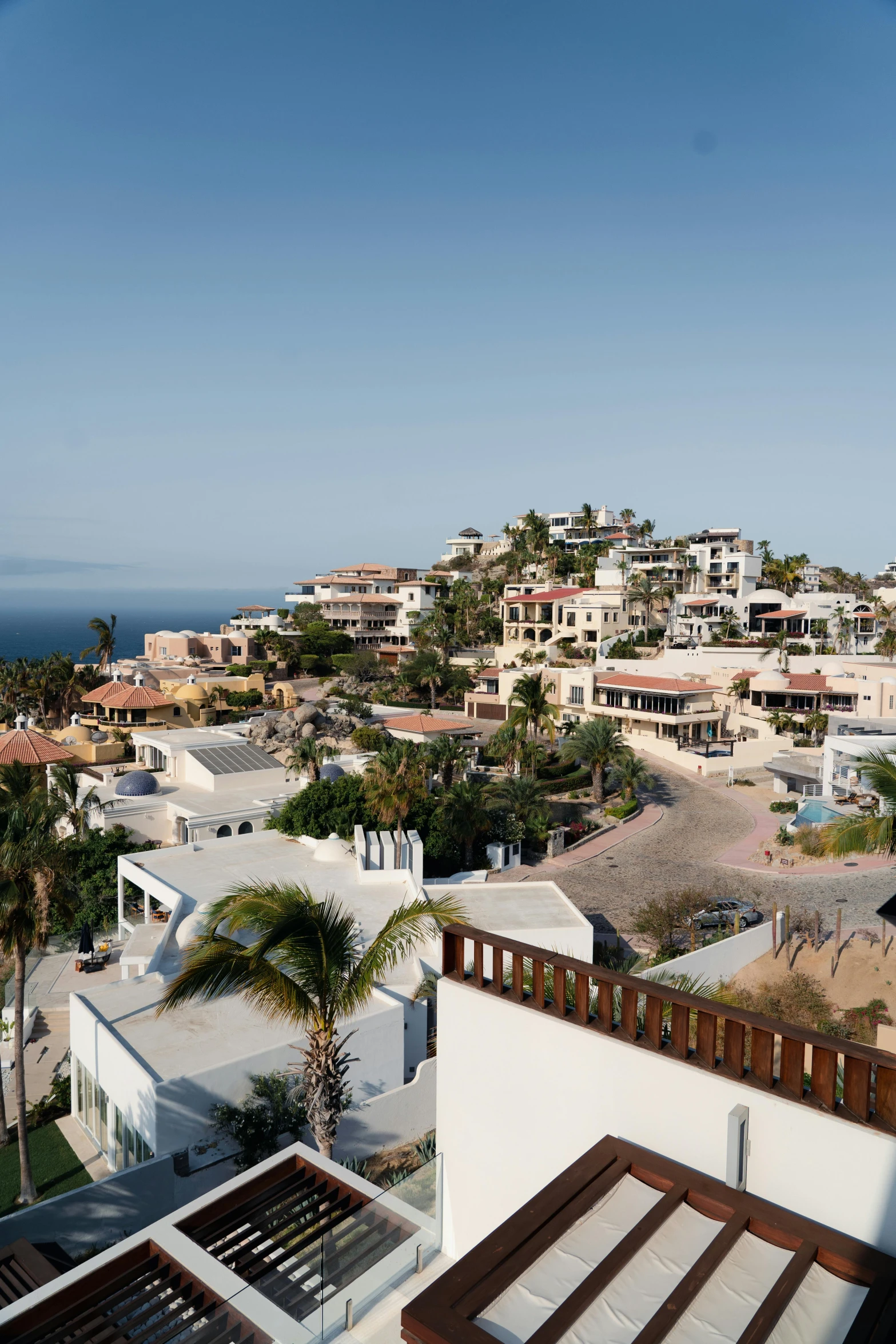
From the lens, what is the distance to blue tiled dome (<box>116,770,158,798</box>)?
32438 mm

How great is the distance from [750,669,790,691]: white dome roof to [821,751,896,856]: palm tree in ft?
123

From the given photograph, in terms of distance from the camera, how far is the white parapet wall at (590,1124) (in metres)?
4.51

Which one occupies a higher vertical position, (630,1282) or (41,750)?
(630,1282)

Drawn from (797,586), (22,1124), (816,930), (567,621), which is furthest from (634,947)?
(797,586)

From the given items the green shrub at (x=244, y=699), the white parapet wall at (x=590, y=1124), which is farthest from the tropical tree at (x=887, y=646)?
the white parapet wall at (x=590, y=1124)

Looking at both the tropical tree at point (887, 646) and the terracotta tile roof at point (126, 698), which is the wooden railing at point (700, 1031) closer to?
the terracotta tile roof at point (126, 698)

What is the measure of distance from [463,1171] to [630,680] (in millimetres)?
47505

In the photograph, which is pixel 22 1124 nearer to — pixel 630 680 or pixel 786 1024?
pixel 786 1024

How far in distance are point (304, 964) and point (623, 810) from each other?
28560 millimetres

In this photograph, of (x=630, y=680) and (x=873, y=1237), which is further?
(x=630, y=680)

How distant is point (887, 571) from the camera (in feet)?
521

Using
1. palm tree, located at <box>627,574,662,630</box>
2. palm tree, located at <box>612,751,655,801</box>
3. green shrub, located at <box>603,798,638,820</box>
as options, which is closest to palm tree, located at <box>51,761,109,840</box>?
green shrub, located at <box>603,798,638,820</box>

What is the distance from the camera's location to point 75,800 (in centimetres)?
2883

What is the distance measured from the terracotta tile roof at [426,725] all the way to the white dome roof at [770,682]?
20778 millimetres
